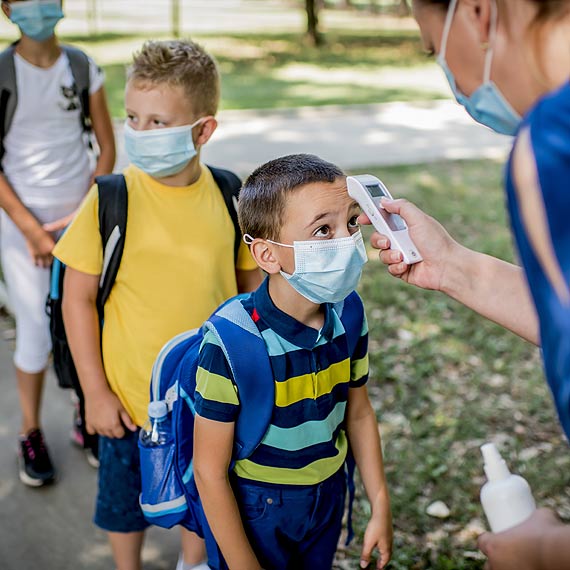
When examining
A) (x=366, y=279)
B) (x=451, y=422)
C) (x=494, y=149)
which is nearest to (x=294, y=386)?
(x=451, y=422)

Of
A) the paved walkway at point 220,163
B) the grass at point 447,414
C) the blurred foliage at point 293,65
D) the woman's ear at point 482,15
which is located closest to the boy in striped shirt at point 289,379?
the woman's ear at point 482,15

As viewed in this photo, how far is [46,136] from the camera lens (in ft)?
11.7

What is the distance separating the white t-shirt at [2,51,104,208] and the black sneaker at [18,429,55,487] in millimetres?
1102

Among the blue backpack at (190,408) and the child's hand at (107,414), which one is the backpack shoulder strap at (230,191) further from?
the child's hand at (107,414)

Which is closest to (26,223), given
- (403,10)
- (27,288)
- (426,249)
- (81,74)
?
(27,288)

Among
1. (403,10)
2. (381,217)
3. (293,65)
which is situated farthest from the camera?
(403,10)

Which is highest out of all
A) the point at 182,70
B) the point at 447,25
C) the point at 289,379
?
the point at 447,25

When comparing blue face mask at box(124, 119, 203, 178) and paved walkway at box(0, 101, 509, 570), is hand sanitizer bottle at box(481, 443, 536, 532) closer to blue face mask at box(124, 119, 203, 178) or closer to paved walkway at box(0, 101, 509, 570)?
blue face mask at box(124, 119, 203, 178)

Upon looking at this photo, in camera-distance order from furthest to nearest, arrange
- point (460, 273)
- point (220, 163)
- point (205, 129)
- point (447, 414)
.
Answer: point (220, 163) → point (447, 414) → point (205, 129) → point (460, 273)

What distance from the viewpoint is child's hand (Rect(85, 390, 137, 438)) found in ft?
8.89

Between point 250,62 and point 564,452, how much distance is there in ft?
48.0

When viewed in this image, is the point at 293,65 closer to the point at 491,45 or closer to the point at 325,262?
the point at 325,262

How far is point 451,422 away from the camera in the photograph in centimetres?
424

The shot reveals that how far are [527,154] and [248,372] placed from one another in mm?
1046
